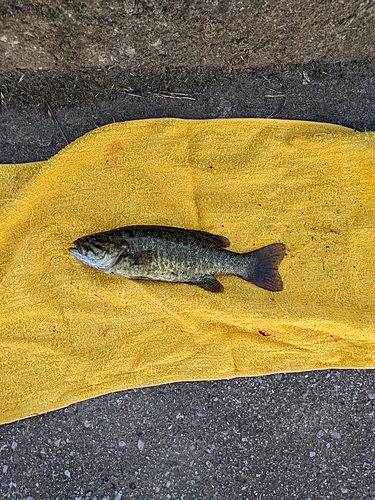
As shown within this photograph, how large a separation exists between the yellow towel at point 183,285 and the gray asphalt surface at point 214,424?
185mm

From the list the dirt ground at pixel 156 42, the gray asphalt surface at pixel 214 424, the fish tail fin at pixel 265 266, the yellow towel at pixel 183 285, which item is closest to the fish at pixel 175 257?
the fish tail fin at pixel 265 266

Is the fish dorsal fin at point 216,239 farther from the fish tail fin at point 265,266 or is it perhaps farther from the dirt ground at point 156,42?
the dirt ground at point 156,42

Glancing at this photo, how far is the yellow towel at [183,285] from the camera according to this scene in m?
2.96

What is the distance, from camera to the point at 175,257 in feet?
9.14

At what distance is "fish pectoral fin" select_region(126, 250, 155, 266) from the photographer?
273 cm

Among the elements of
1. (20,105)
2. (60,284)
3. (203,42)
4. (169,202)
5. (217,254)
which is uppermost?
(203,42)

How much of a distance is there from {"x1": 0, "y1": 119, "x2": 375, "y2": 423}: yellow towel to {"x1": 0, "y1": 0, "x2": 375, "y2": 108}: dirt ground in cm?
42

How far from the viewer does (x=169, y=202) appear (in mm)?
3021

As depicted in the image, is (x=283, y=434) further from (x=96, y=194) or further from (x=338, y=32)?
(x=338, y=32)

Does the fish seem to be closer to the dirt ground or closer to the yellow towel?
the yellow towel

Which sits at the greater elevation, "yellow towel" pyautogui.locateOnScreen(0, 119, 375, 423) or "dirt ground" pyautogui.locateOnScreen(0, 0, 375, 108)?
"dirt ground" pyautogui.locateOnScreen(0, 0, 375, 108)

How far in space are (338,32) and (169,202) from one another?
179 cm

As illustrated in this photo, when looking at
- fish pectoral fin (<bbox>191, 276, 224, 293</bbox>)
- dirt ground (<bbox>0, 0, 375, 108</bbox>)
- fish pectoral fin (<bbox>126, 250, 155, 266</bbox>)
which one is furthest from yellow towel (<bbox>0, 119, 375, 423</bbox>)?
dirt ground (<bbox>0, 0, 375, 108</bbox>)

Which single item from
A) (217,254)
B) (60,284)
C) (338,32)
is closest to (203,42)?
(338,32)
